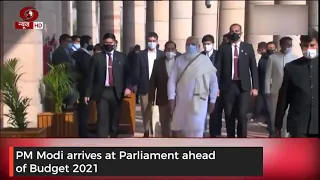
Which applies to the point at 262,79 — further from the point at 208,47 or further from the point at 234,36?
the point at 234,36

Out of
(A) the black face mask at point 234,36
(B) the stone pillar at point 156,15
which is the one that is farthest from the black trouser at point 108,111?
(B) the stone pillar at point 156,15

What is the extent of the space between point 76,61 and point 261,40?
2249mm

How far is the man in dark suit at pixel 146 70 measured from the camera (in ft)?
24.6

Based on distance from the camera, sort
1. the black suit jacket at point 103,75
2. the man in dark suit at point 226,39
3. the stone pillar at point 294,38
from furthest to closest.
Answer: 1. the man in dark suit at point 226,39
2. the black suit jacket at point 103,75
3. the stone pillar at point 294,38

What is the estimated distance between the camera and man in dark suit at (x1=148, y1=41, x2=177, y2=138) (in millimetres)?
6941

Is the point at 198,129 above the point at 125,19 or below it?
below

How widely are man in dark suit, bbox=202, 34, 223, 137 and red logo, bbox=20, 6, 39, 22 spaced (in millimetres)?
1903

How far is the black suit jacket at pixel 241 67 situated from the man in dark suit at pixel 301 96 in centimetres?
48

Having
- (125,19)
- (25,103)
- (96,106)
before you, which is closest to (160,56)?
(96,106)

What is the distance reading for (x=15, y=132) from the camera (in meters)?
6.75

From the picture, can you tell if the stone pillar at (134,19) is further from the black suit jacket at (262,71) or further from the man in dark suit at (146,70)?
the black suit jacket at (262,71)

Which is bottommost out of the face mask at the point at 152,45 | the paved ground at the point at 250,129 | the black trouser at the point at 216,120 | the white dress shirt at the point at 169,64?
the paved ground at the point at 250,129

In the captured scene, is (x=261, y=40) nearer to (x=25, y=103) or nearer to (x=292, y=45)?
(x=292, y=45)

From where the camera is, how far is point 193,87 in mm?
7230
